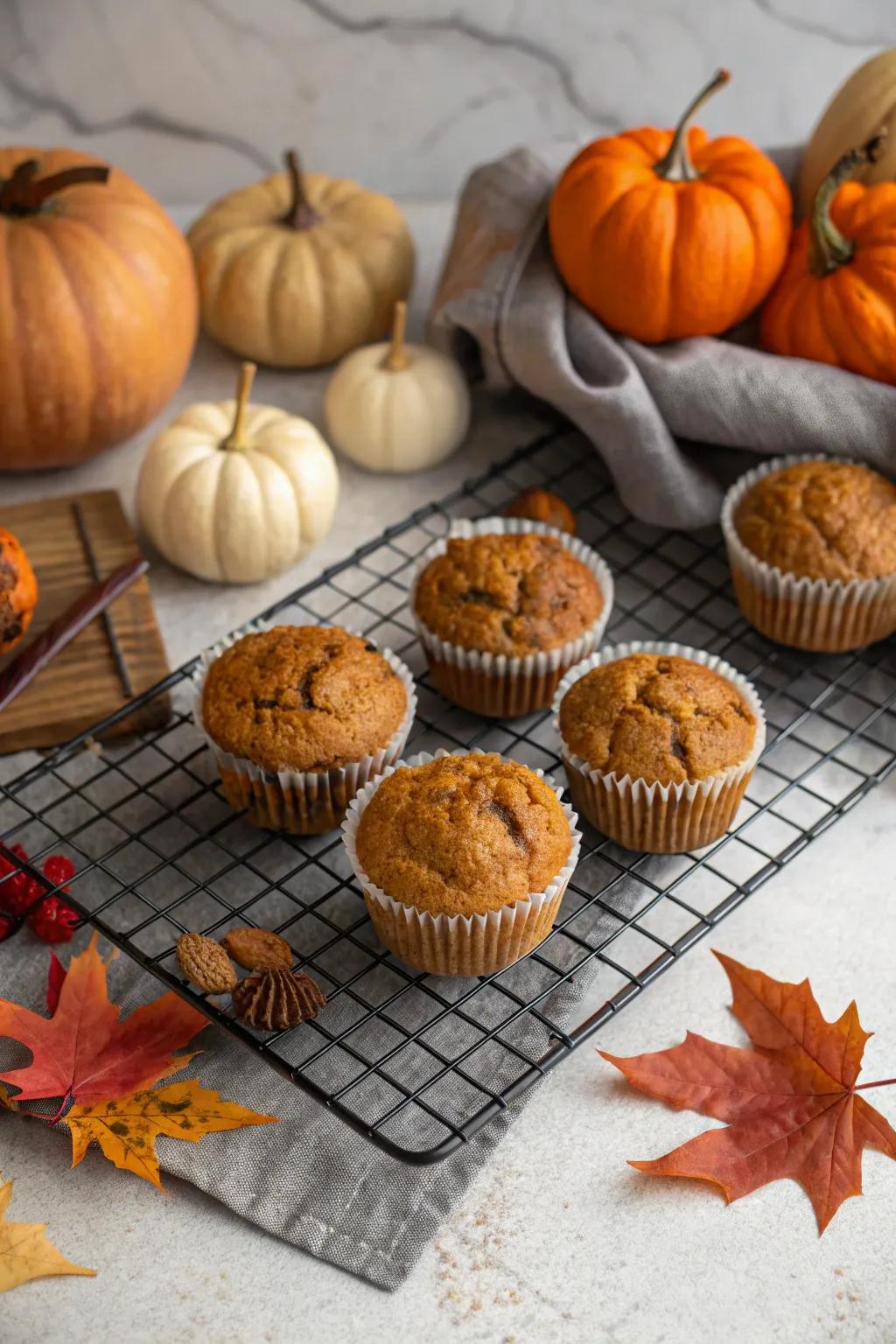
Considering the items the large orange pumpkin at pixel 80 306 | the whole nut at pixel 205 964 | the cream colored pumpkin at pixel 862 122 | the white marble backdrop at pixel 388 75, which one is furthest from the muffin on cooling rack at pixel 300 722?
the white marble backdrop at pixel 388 75

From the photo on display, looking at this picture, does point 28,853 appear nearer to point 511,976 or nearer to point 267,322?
point 511,976

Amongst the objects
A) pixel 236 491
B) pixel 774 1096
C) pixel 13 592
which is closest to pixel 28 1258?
pixel 774 1096

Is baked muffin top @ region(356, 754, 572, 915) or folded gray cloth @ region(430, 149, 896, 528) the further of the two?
folded gray cloth @ region(430, 149, 896, 528)

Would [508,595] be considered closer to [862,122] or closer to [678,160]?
[678,160]

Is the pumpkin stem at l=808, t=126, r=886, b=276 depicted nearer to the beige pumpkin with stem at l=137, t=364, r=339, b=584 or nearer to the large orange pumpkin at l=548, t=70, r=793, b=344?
the large orange pumpkin at l=548, t=70, r=793, b=344

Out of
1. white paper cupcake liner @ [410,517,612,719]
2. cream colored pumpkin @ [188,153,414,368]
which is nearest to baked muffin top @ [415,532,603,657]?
white paper cupcake liner @ [410,517,612,719]

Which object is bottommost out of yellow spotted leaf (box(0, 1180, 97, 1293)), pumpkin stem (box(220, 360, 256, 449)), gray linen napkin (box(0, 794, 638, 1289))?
gray linen napkin (box(0, 794, 638, 1289))

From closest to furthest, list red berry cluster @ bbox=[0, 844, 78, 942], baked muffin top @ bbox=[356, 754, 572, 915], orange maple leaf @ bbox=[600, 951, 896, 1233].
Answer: orange maple leaf @ bbox=[600, 951, 896, 1233], baked muffin top @ bbox=[356, 754, 572, 915], red berry cluster @ bbox=[0, 844, 78, 942]

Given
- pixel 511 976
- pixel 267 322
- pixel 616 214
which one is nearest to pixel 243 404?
pixel 267 322
